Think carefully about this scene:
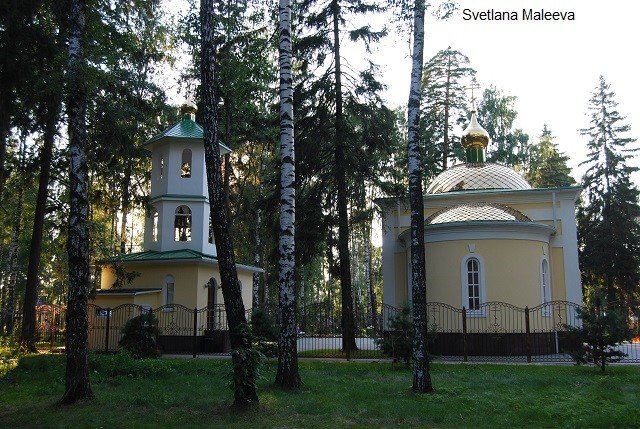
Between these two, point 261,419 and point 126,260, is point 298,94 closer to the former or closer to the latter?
point 126,260

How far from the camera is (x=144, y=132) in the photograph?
22.9 meters

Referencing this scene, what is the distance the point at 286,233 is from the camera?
1066cm

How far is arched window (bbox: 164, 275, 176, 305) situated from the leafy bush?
298 cm

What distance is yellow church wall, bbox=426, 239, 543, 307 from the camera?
56.4 ft

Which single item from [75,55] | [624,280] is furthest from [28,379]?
[624,280]

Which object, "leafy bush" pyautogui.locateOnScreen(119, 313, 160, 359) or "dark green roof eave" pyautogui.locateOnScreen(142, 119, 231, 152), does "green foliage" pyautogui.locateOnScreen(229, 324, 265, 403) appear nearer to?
"leafy bush" pyautogui.locateOnScreen(119, 313, 160, 359)

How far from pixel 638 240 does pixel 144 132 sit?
26.0 metres

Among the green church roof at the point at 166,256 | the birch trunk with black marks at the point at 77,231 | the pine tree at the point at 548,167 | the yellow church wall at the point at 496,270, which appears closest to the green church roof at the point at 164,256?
the green church roof at the point at 166,256

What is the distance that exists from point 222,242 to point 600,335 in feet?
29.8

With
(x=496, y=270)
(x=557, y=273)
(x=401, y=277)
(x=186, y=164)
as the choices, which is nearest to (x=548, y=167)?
(x=557, y=273)

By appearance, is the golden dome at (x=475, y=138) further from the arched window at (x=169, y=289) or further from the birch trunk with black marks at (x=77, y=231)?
the birch trunk with black marks at (x=77, y=231)

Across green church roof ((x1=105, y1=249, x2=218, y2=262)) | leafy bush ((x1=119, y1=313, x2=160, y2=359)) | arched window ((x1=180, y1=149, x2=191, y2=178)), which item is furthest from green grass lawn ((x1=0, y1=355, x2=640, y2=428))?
arched window ((x1=180, y1=149, x2=191, y2=178))

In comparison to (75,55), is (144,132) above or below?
above

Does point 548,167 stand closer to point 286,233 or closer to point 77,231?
point 286,233
